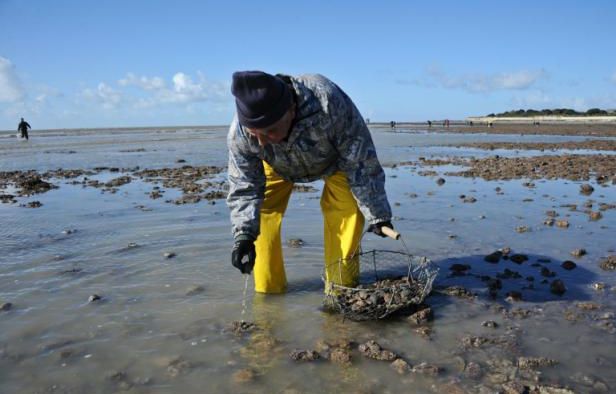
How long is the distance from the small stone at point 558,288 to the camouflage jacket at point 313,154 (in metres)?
1.60

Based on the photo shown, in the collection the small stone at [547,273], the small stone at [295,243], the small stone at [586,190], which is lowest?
the small stone at [547,273]

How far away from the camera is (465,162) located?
49.8ft

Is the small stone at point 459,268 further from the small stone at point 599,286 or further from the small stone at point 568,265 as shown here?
the small stone at point 599,286

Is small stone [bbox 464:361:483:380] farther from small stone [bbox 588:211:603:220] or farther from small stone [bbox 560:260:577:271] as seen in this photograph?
small stone [bbox 588:211:603:220]

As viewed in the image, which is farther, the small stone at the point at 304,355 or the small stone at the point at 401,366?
the small stone at the point at 304,355

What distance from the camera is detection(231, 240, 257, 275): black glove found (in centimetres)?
A: 385

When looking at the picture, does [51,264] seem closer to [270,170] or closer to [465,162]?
[270,170]

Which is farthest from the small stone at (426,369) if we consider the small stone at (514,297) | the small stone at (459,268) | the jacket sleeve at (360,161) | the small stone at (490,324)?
the small stone at (459,268)

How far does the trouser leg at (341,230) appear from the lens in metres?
4.28

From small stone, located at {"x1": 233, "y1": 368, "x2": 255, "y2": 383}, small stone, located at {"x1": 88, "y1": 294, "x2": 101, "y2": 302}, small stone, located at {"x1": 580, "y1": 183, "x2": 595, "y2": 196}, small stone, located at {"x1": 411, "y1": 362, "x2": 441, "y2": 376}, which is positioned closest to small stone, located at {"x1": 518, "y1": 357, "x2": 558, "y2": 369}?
small stone, located at {"x1": 411, "y1": 362, "x2": 441, "y2": 376}

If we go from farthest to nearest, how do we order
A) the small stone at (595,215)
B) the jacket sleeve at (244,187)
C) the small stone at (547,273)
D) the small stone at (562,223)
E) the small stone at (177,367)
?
1. the small stone at (595,215)
2. the small stone at (562,223)
3. the small stone at (547,273)
4. the jacket sleeve at (244,187)
5. the small stone at (177,367)

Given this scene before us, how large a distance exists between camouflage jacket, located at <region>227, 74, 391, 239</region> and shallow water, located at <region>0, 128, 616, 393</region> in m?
0.86

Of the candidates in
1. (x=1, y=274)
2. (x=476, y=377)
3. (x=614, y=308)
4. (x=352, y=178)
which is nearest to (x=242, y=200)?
(x=352, y=178)

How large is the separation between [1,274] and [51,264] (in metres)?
0.45
